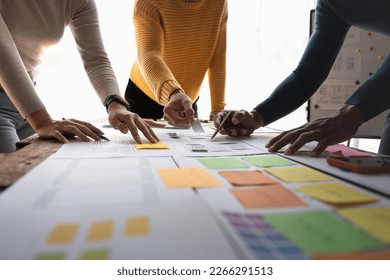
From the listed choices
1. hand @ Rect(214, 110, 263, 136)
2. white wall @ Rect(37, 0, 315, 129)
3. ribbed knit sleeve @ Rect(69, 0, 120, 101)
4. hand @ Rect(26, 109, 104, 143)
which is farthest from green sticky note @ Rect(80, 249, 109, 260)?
white wall @ Rect(37, 0, 315, 129)

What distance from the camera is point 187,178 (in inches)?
19.8

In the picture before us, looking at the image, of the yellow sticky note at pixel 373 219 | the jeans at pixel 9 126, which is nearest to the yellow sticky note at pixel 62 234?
the yellow sticky note at pixel 373 219

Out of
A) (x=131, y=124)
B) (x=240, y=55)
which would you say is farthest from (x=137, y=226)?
(x=240, y=55)

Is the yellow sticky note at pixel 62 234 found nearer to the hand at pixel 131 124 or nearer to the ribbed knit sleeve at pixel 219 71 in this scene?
the hand at pixel 131 124

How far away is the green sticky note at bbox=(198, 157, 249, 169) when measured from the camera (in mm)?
594

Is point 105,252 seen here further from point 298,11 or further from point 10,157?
point 298,11

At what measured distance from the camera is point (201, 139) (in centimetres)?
94

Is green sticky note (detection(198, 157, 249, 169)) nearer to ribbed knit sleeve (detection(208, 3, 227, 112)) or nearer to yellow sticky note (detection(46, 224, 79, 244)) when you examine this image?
yellow sticky note (detection(46, 224, 79, 244))

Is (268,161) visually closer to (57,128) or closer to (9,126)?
(57,128)

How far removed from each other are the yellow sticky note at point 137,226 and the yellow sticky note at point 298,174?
252 millimetres

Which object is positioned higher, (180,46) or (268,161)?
(180,46)

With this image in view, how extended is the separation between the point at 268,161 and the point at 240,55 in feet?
7.22
